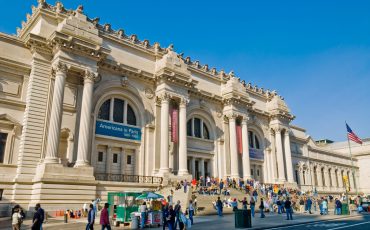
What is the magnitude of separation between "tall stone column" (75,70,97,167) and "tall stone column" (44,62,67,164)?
1868 mm

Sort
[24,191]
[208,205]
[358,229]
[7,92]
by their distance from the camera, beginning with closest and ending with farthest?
[358,229] < [24,191] < [7,92] < [208,205]

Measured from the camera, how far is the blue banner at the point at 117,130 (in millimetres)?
30763

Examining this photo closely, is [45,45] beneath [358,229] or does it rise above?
above

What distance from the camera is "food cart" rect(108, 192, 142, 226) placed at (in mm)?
19891

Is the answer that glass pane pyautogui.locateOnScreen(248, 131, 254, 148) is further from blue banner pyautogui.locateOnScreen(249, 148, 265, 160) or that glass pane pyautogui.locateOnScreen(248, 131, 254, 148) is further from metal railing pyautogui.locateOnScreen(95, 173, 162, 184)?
metal railing pyautogui.locateOnScreen(95, 173, 162, 184)

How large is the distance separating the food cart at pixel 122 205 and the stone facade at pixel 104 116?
4.85 m

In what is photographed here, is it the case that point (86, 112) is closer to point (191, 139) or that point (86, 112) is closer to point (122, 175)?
point (122, 175)

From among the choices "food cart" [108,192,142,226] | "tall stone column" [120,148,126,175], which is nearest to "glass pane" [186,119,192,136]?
"tall stone column" [120,148,126,175]

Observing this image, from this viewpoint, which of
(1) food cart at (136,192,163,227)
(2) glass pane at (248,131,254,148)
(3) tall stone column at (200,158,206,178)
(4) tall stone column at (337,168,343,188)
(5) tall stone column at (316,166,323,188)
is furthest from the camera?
(4) tall stone column at (337,168,343,188)

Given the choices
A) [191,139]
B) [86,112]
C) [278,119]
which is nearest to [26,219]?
[86,112]

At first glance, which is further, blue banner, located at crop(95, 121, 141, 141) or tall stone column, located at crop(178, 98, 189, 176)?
tall stone column, located at crop(178, 98, 189, 176)

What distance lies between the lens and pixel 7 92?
26344 mm

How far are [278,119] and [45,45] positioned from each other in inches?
1437

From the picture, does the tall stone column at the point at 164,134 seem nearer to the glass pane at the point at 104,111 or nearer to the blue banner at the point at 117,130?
the blue banner at the point at 117,130
